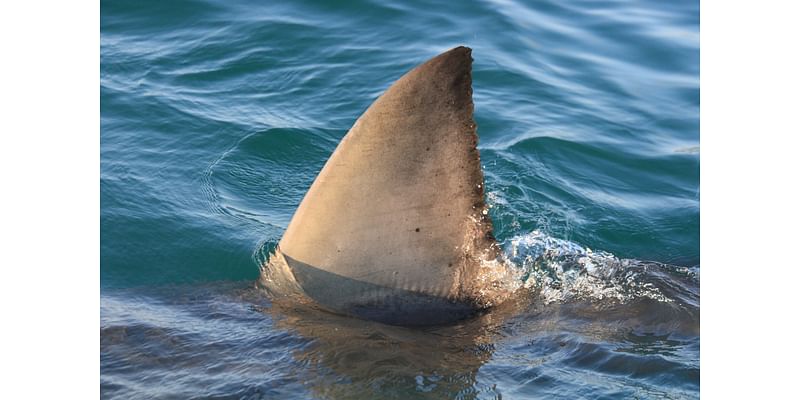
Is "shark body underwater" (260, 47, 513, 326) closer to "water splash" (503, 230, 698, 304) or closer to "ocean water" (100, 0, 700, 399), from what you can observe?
"ocean water" (100, 0, 700, 399)

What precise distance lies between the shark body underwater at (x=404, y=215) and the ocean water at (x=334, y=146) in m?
0.16

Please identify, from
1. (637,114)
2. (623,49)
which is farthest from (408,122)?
(623,49)

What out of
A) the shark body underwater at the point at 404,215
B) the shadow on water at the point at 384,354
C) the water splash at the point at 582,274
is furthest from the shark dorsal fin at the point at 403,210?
the water splash at the point at 582,274

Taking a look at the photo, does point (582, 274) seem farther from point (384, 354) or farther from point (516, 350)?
point (384, 354)

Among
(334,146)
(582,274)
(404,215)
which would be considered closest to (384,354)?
(404,215)

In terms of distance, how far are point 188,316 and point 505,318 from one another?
152 centimetres

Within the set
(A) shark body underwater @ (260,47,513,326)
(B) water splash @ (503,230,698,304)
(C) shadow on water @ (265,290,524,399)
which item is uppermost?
(A) shark body underwater @ (260,47,513,326)

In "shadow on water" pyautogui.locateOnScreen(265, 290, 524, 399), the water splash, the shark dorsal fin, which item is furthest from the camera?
the water splash

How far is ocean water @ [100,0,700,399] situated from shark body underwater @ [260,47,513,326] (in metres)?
0.16

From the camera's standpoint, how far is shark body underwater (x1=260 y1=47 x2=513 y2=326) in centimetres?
367

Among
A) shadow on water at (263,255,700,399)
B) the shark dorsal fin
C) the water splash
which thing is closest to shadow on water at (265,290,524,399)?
shadow on water at (263,255,700,399)

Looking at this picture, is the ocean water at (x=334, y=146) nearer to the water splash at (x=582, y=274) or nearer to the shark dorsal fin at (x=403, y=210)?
the water splash at (x=582, y=274)

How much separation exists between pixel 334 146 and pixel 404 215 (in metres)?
3.83

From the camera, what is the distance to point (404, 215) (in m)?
3.77
